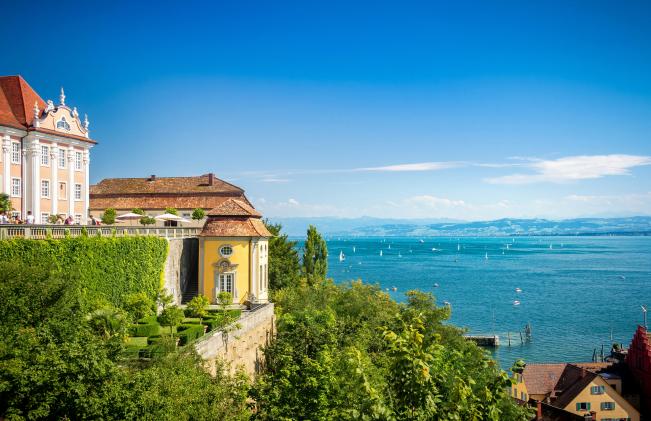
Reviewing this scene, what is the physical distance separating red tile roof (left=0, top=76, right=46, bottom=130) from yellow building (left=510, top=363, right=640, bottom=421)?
41.3 metres

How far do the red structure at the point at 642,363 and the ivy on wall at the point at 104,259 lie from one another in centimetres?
4013

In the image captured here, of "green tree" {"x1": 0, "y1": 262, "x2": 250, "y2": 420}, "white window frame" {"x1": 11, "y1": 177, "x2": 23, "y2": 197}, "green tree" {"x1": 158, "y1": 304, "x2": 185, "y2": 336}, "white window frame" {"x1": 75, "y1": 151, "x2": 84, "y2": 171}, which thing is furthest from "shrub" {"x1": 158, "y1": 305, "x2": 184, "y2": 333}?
"white window frame" {"x1": 75, "y1": 151, "x2": 84, "y2": 171}

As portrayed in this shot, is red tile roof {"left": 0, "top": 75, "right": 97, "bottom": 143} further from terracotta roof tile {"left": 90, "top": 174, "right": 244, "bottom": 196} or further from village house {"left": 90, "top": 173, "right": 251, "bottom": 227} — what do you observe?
terracotta roof tile {"left": 90, "top": 174, "right": 244, "bottom": 196}

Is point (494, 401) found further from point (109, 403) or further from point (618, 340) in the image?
point (618, 340)

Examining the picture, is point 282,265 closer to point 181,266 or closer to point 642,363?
point 181,266

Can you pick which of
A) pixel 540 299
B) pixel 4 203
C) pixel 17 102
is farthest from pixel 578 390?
pixel 540 299

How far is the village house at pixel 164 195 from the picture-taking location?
54.0 meters

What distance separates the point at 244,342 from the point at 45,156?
21.5 m

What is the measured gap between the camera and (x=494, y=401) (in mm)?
13109

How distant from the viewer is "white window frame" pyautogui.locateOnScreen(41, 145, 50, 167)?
1557 inches

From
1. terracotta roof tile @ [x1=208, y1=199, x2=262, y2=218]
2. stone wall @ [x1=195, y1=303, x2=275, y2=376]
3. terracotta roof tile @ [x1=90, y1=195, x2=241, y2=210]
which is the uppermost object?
terracotta roof tile @ [x1=90, y1=195, x2=241, y2=210]

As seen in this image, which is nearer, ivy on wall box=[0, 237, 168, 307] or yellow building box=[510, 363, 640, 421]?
ivy on wall box=[0, 237, 168, 307]

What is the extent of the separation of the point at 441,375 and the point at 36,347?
1171 cm

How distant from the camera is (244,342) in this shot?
1147 inches
